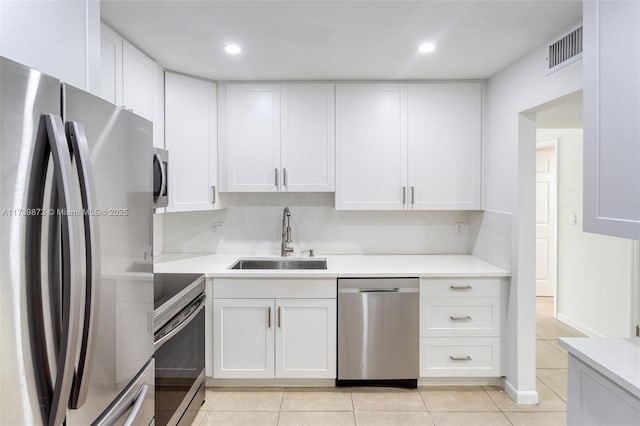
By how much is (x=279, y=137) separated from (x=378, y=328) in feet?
5.44

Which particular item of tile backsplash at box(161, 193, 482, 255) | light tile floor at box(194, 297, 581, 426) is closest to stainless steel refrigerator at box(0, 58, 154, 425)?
light tile floor at box(194, 297, 581, 426)

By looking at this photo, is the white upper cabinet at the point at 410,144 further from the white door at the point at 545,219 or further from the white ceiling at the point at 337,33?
the white door at the point at 545,219

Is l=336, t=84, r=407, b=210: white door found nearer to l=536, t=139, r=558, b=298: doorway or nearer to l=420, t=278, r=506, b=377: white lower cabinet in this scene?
l=420, t=278, r=506, b=377: white lower cabinet

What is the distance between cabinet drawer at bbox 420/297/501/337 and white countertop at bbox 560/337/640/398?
121 cm

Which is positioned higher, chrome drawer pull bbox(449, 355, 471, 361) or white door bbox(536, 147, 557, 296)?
white door bbox(536, 147, 557, 296)

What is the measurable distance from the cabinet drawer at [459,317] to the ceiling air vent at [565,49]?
158 centimetres

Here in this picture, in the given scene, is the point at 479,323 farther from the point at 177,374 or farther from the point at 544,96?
the point at 177,374

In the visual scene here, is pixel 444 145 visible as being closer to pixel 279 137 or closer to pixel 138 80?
pixel 279 137

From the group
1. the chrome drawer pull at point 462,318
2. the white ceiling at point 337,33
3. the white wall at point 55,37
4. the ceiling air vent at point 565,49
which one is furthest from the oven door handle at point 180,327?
Result: the ceiling air vent at point 565,49

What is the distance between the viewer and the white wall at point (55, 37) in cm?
98

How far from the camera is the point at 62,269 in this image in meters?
0.83

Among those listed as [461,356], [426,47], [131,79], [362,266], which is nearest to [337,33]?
[426,47]

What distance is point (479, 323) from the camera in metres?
2.76

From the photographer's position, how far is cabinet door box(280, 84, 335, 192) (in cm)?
311
